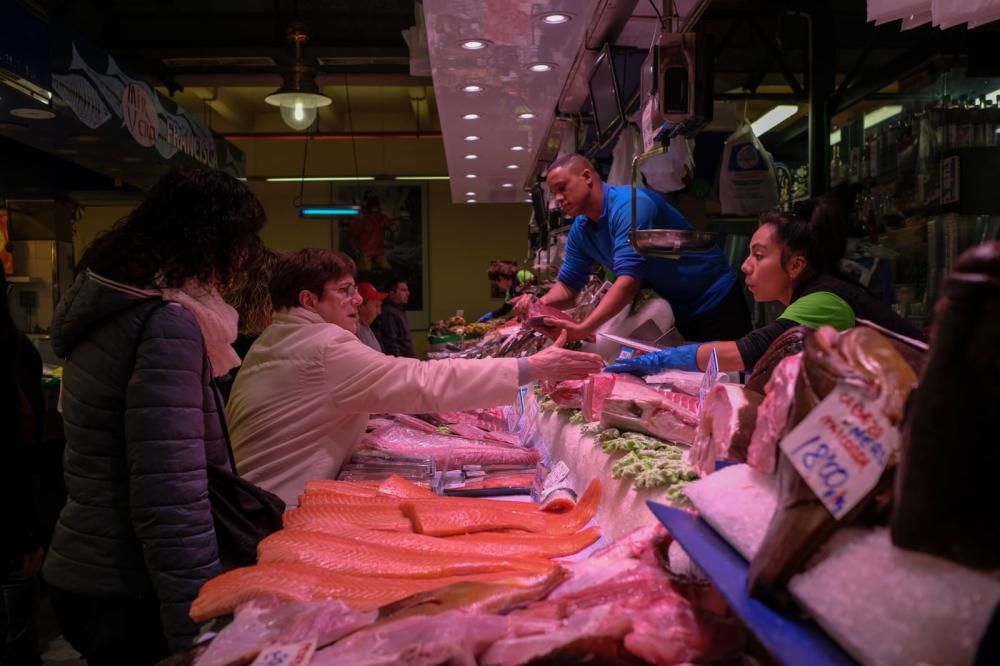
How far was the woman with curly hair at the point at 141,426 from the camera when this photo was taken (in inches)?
80.7

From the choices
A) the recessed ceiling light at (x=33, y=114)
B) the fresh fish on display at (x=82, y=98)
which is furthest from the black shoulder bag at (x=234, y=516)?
the recessed ceiling light at (x=33, y=114)

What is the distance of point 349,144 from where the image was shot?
1612 cm

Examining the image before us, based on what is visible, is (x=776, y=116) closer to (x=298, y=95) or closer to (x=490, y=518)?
(x=298, y=95)

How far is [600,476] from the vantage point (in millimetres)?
2262

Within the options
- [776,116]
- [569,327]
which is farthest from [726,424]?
[776,116]

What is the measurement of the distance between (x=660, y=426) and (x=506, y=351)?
2.22 m

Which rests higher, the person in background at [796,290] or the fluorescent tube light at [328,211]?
the fluorescent tube light at [328,211]

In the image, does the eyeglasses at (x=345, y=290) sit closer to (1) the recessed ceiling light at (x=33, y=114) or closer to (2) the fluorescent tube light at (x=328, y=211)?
(1) the recessed ceiling light at (x=33, y=114)

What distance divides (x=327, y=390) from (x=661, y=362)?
1.27 meters

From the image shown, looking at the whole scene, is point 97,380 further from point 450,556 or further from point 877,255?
point 877,255

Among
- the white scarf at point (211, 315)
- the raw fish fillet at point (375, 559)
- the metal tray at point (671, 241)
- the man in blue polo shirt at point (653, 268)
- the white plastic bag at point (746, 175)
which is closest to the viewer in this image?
the raw fish fillet at point (375, 559)

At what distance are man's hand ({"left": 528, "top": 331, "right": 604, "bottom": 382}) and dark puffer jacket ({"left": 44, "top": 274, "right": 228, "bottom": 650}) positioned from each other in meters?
1.27

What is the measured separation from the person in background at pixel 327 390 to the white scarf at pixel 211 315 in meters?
0.63

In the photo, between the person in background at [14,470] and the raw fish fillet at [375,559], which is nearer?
the raw fish fillet at [375,559]
